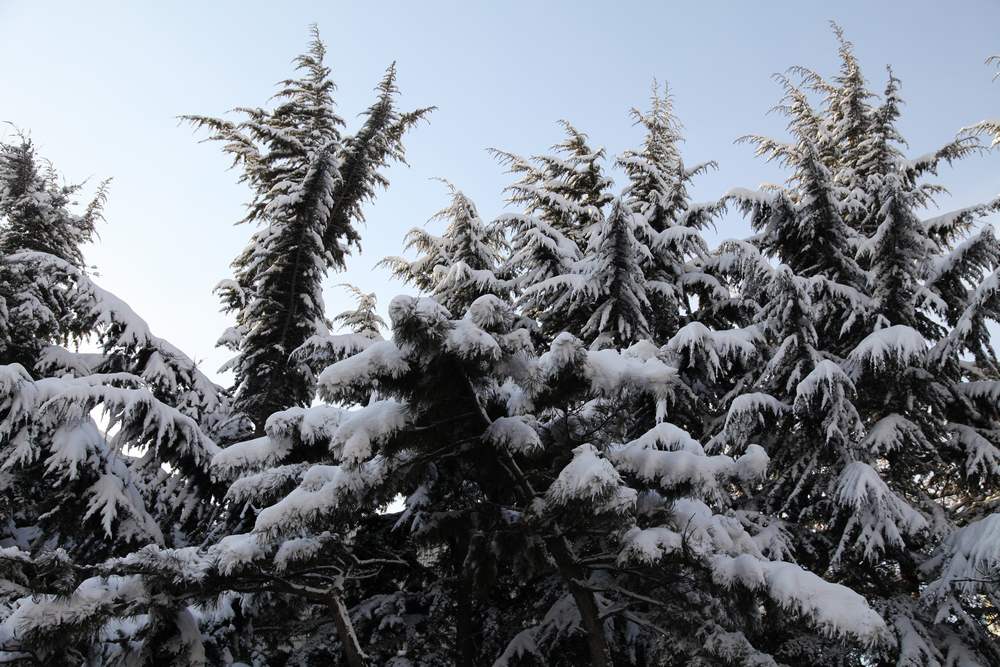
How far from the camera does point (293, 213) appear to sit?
10.9 meters

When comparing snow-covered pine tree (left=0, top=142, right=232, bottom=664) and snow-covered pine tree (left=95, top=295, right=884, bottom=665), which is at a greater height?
snow-covered pine tree (left=0, top=142, right=232, bottom=664)

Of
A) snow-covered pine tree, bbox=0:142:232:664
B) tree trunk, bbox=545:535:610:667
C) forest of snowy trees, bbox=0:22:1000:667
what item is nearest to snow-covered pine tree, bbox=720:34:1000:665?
forest of snowy trees, bbox=0:22:1000:667

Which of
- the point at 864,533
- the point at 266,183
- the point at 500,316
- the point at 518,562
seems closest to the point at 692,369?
the point at 864,533

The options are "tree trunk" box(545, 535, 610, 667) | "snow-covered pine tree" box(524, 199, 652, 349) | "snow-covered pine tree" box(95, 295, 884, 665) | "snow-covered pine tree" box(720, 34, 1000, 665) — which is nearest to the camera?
"snow-covered pine tree" box(95, 295, 884, 665)

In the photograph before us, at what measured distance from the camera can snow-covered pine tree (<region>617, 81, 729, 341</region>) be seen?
11.5 meters

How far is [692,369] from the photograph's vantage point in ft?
36.5

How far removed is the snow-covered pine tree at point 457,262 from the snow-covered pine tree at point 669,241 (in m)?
2.74

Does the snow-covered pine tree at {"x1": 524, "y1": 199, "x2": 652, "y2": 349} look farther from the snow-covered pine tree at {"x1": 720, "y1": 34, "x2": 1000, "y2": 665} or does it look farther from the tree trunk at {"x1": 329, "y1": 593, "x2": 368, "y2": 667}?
the tree trunk at {"x1": 329, "y1": 593, "x2": 368, "y2": 667}

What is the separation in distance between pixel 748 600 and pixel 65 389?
7063 mm

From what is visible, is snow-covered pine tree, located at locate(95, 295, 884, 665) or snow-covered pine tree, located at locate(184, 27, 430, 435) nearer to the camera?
snow-covered pine tree, located at locate(95, 295, 884, 665)

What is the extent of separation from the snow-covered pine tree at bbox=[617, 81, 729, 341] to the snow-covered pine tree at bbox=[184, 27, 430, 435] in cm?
468

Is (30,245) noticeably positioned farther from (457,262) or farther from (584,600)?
(584,600)

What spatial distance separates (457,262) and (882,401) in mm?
7080

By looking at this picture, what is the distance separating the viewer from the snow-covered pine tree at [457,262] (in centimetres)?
1080
